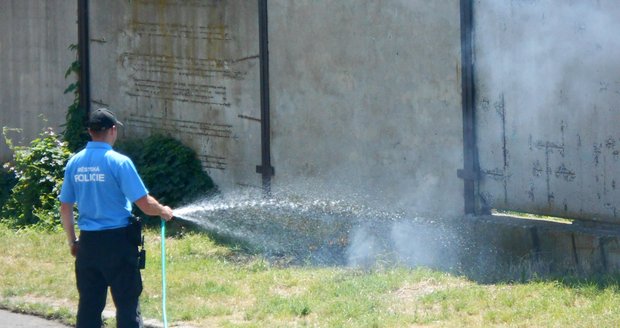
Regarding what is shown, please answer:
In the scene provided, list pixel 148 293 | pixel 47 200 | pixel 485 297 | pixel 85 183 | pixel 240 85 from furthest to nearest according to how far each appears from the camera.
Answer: pixel 47 200
pixel 240 85
pixel 148 293
pixel 485 297
pixel 85 183

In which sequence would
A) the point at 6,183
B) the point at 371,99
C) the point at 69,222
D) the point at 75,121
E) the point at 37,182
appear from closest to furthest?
the point at 69,222 < the point at 371,99 < the point at 37,182 < the point at 75,121 < the point at 6,183

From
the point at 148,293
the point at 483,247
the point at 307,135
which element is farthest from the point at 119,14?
the point at 483,247

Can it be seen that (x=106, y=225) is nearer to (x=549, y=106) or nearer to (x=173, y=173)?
(x=549, y=106)

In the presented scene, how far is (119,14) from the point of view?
13117 millimetres

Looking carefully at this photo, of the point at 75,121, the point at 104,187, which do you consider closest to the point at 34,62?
the point at 75,121

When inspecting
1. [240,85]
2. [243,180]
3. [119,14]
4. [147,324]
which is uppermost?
[119,14]

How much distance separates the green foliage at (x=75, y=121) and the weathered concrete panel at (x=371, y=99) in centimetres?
311

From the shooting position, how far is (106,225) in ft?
22.5

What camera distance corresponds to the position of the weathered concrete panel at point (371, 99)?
32.0ft

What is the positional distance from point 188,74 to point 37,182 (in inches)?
86.4

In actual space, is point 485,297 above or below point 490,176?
below

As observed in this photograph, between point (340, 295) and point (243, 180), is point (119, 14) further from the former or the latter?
point (340, 295)

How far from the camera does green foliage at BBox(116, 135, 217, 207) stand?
1205 centimetres

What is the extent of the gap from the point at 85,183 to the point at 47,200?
5839 millimetres
